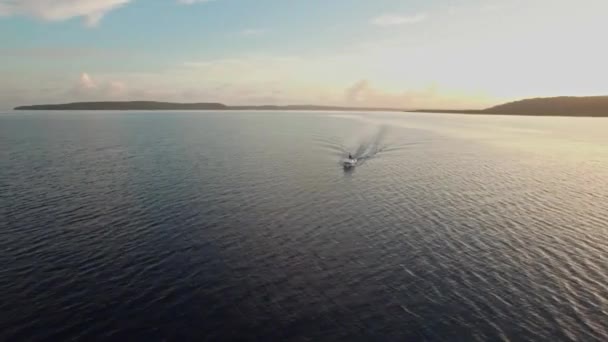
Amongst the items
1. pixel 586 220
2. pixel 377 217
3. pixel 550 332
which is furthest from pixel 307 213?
pixel 586 220

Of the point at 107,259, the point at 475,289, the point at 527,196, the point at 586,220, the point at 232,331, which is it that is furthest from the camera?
the point at 527,196

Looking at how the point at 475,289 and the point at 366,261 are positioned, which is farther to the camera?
the point at 366,261

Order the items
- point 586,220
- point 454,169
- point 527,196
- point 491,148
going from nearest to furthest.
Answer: point 586,220, point 527,196, point 454,169, point 491,148

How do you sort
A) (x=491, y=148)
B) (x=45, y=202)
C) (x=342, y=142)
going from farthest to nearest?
(x=342, y=142) < (x=491, y=148) < (x=45, y=202)

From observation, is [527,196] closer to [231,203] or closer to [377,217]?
[377,217]

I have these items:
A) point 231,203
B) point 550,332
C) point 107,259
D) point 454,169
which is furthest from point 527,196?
point 107,259

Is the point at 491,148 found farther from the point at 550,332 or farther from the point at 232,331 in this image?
the point at 232,331
